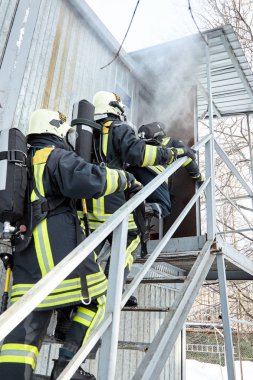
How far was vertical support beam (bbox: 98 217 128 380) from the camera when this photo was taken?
5.62 ft

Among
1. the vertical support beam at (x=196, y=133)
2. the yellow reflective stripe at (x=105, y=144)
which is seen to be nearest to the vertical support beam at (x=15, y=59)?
the yellow reflective stripe at (x=105, y=144)

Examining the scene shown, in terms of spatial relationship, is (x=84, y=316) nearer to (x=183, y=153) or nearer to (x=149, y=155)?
(x=149, y=155)

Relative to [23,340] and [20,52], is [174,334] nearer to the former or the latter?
[23,340]

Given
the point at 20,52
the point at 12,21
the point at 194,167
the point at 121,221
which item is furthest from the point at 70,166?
the point at 12,21

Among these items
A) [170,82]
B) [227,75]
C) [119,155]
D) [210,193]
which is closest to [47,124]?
[119,155]

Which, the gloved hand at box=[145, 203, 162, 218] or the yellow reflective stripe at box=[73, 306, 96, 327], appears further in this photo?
the gloved hand at box=[145, 203, 162, 218]

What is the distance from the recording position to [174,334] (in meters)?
2.43

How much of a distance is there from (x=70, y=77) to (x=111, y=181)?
2.75m

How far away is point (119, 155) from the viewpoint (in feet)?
10.2

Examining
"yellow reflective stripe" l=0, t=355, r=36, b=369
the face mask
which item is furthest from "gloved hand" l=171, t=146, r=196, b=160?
"yellow reflective stripe" l=0, t=355, r=36, b=369

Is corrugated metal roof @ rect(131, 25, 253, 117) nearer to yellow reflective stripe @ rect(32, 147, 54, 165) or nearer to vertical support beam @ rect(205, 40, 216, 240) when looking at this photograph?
vertical support beam @ rect(205, 40, 216, 240)

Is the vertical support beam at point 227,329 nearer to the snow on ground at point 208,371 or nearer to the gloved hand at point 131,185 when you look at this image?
the gloved hand at point 131,185

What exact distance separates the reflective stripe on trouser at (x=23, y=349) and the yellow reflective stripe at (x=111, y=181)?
90 cm

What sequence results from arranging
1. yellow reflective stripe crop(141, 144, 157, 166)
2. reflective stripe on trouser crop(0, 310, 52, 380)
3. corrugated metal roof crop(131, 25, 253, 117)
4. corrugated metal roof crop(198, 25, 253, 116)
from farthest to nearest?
corrugated metal roof crop(131, 25, 253, 117) → corrugated metal roof crop(198, 25, 253, 116) → yellow reflective stripe crop(141, 144, 157, 166) → reflective stripe on trouser crop(0, 310, 52, 380)
